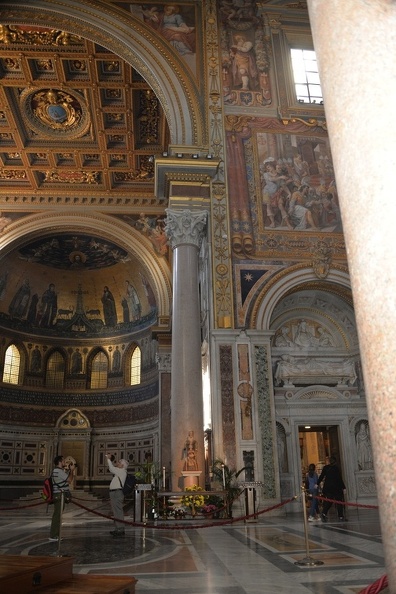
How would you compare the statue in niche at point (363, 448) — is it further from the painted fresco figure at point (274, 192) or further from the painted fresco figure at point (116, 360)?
the painted fresco figure at point (116, 360)

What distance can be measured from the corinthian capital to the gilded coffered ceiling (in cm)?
662

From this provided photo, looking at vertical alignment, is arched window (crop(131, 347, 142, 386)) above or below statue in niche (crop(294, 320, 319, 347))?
above

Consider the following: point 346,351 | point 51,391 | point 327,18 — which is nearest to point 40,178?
point 51,391

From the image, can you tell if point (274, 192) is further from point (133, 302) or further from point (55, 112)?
point (133, 302)

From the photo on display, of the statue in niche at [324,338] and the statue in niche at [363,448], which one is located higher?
the statue in niche at [324,338]

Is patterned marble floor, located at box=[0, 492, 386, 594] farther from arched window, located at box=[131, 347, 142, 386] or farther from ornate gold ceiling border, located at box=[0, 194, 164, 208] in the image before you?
arched window, located at box=[131, 347, 142, 386]

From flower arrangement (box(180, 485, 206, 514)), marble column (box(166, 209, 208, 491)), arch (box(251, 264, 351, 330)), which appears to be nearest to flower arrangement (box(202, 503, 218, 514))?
flower arrangement (box(180, 485, 206, 514))

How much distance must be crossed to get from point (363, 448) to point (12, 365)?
1822 centimetres

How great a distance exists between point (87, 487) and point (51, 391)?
5.10 metres

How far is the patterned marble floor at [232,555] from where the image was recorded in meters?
4.70

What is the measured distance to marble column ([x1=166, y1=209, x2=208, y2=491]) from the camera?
485 inches

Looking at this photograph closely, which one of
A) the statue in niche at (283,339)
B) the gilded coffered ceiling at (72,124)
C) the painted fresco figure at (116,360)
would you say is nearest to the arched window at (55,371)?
the painted fresco figure at (116,360)

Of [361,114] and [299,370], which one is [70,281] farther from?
[361,114]

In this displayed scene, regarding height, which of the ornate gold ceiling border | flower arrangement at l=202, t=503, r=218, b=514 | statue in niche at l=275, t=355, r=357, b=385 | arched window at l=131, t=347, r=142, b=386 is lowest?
flower arrangement at l=202, t=503, r=218, b=514
